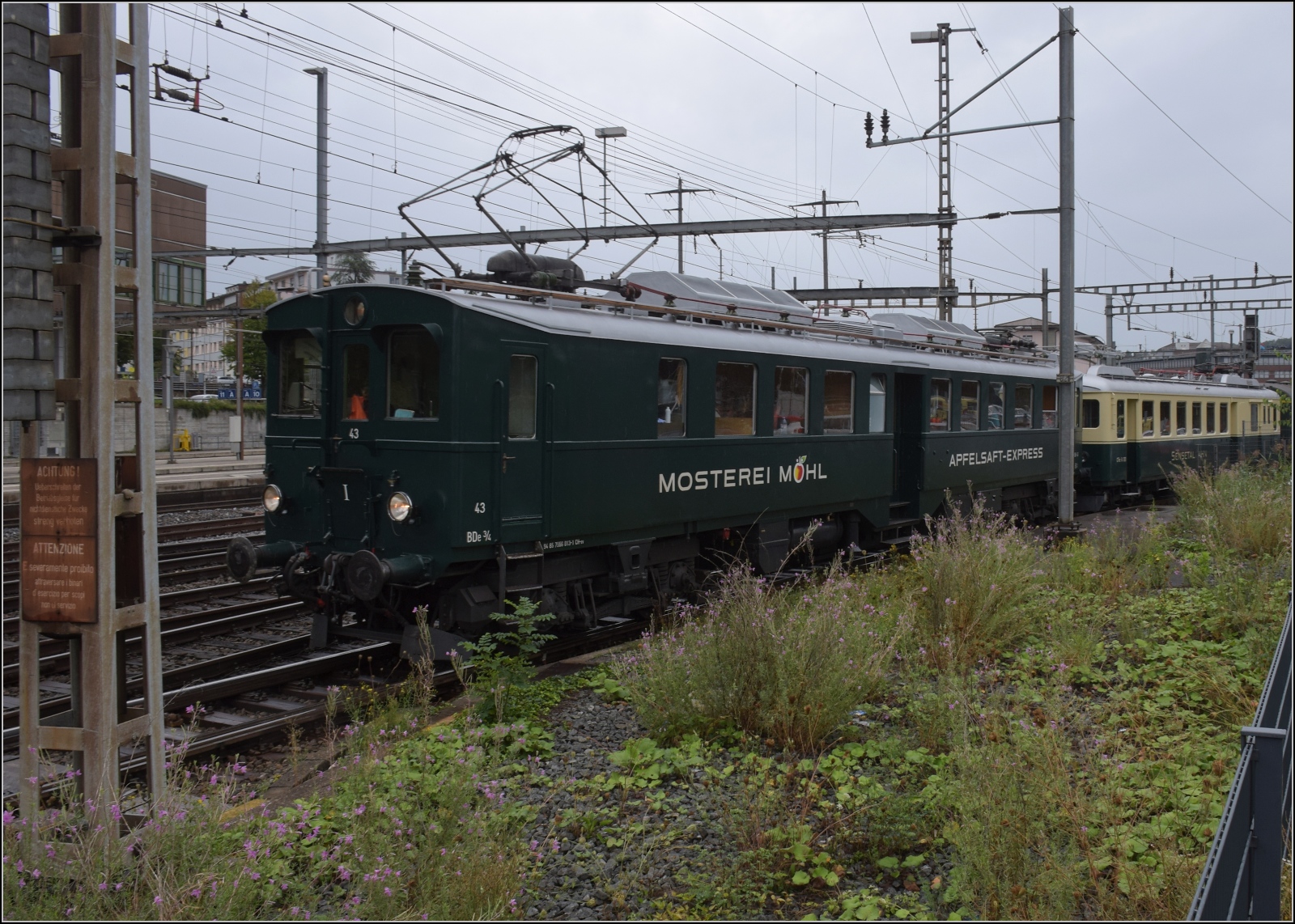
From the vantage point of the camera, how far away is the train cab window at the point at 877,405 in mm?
12664

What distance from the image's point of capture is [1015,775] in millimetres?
4777

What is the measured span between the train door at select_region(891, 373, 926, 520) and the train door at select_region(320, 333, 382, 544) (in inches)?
312

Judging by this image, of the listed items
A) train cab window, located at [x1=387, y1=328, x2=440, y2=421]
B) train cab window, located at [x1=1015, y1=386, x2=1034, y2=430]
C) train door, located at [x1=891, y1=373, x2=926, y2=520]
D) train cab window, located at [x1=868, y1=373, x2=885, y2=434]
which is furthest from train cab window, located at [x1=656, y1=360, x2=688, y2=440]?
train cab window, located at [x1=1015, y1=386, x2=1034, y2=430]

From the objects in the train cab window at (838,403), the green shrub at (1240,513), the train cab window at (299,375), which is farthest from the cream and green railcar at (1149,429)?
the train cab window at (299,375)

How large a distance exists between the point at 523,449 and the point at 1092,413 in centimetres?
1615

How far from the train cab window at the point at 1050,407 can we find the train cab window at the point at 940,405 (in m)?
4.48

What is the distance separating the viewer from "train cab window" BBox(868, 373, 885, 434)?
12.7 metres

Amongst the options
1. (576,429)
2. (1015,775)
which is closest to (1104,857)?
(1015,775)

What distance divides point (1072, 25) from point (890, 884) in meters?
12.0

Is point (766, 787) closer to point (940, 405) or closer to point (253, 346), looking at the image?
point (940, 405)

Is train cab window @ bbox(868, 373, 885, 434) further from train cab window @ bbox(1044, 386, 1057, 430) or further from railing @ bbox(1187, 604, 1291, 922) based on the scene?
railing @ bbox(1187, 604, 1291, 922)

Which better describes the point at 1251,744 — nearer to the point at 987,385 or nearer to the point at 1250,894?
the point at 1250,894

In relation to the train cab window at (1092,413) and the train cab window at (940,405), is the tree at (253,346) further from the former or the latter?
the train cab window at (940,405)

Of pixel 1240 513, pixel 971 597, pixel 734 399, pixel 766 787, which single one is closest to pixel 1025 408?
pixel 1240 513
